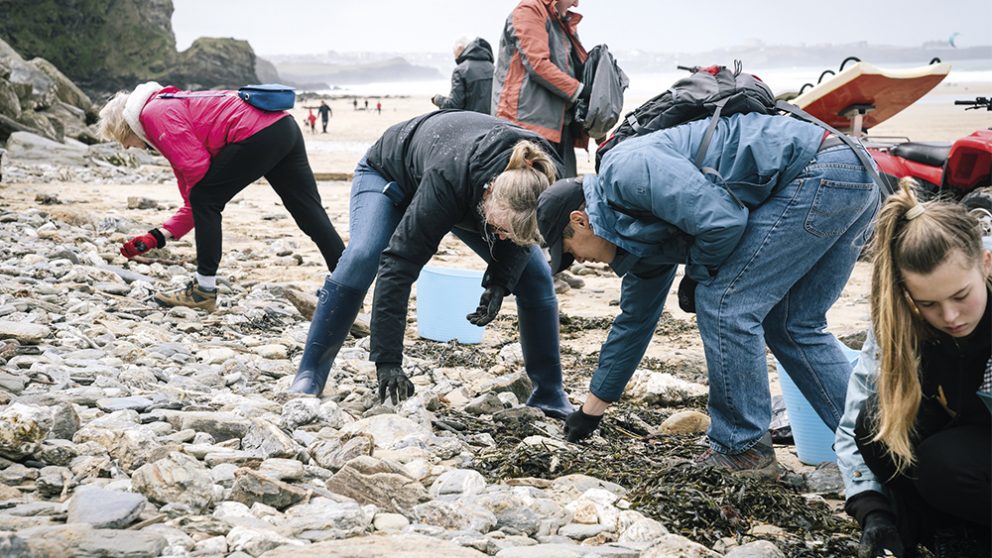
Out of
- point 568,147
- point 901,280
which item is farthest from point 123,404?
point 568,147

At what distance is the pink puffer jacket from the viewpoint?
4902mm

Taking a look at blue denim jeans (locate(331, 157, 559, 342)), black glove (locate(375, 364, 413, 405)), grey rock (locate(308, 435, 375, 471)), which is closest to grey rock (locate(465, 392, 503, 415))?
blue denim jeans (locate(331, 157, 559, 342))

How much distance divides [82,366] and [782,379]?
2556 millimetres

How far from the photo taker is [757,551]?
2.44 meters

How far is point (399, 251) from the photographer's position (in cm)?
330

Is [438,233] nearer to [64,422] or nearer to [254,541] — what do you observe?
[64,422]

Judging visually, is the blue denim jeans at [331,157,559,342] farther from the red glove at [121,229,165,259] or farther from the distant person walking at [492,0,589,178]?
the red glove at [121,229,165,259]

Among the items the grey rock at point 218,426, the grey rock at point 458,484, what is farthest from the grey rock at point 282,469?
the grey rock at point 458,484

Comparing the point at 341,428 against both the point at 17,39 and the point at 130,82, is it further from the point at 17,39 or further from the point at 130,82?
the point at 130,82

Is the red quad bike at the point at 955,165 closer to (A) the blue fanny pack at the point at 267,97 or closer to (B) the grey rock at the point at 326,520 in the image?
(A) the blue fanny pack at the point at 267,97

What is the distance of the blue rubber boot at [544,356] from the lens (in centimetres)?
385

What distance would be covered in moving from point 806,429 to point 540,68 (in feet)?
8.22

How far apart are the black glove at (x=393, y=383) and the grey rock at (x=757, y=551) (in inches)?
54.6

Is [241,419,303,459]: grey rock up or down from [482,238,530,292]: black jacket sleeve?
down
